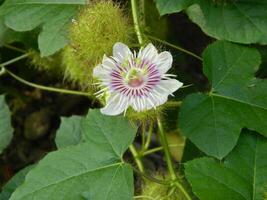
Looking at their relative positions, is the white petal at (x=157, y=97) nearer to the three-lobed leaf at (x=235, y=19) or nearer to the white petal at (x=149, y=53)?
the white petal at (x=149, y=53)

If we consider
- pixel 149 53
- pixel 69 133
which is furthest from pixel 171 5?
pixel 69 133

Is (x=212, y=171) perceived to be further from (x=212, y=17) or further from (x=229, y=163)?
(x=212, y=17)

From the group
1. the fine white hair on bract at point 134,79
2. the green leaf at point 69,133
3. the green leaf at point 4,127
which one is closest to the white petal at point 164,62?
the fine white hair on bract at point 134,79

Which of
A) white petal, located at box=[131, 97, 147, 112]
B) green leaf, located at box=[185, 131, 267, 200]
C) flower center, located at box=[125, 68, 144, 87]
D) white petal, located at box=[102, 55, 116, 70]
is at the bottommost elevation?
green leaf, located at box=[185, 131, 267, 200]

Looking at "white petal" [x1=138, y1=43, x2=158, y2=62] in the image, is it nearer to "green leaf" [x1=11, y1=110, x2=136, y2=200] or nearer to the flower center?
the flower center

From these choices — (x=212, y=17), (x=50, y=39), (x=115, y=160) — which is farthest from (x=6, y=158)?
(x=212, y=17)

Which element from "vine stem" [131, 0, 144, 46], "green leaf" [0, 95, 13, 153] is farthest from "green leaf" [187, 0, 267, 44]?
"green leaf" [0, 95, 13, 153]
